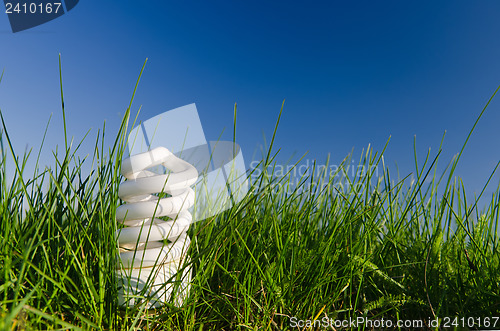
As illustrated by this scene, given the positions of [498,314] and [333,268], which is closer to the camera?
[498,314]

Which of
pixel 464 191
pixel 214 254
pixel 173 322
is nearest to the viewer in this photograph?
pixel 173 322

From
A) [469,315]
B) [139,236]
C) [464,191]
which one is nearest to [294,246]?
[139,236]

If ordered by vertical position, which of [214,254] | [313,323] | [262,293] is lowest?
[313,323]

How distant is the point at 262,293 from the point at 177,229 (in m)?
0.40

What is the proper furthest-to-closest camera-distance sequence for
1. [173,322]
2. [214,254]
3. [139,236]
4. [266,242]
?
1. [266,242]
2. [214,254]
3. [173,322]
4. [139,236]

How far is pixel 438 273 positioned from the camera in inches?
59.2

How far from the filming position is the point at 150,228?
4.03ft

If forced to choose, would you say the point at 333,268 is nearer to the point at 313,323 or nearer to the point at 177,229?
the point at 313,323

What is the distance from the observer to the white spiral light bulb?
4.14 feet

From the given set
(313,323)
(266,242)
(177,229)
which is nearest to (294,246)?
(266,242)

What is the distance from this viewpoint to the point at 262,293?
1.41 metres

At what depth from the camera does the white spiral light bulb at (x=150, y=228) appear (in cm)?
126

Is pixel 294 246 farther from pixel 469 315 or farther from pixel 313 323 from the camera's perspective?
pixel 469 315

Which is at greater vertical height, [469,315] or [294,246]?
[294,246]
